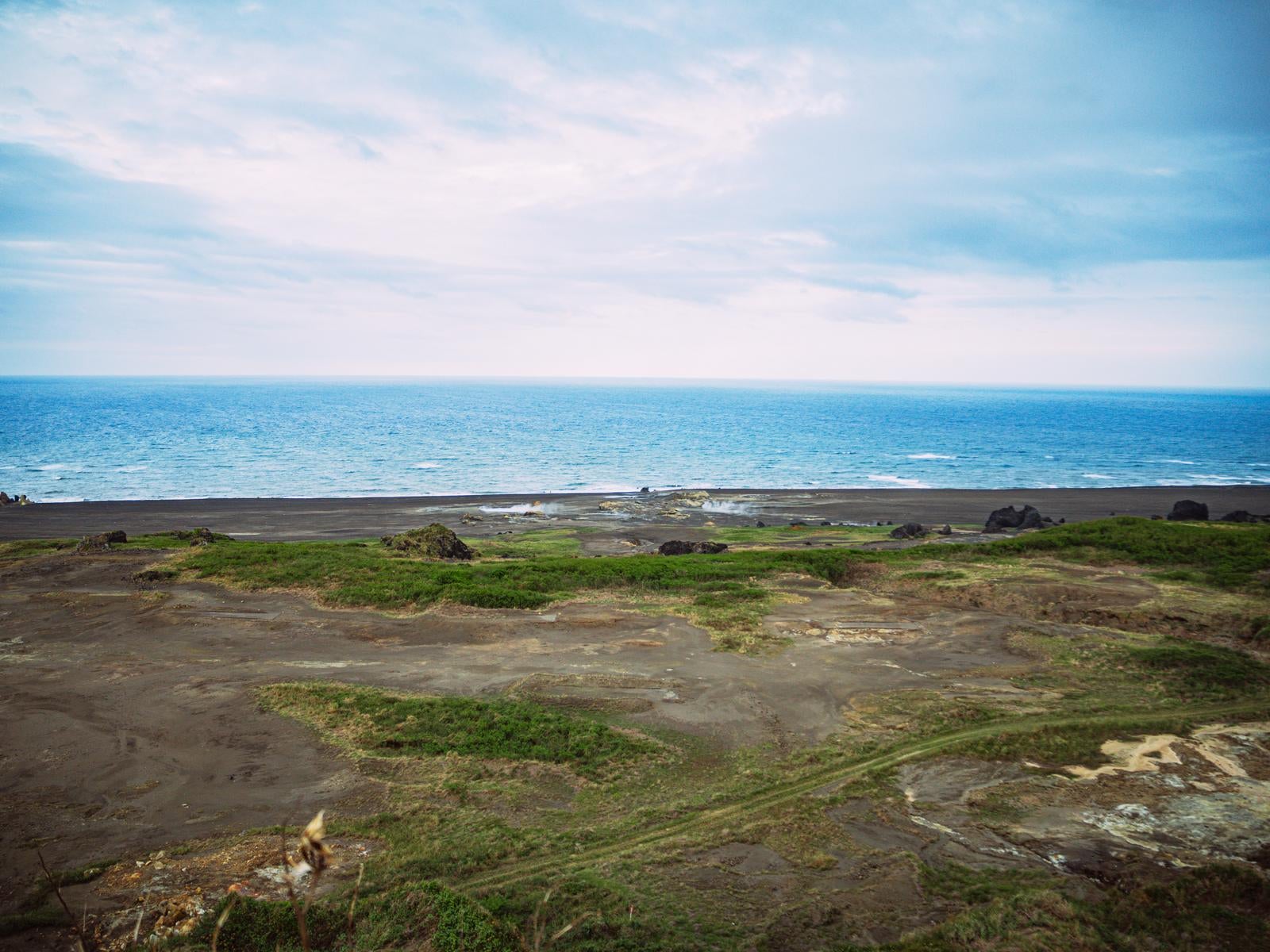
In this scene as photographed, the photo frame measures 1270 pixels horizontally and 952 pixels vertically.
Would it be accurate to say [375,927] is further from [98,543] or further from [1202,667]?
[98,543]

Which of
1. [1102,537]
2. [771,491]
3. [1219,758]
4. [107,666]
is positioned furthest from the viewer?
[771,491]

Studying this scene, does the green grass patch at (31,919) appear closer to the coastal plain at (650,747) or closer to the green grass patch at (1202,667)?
the coastal plain at (650,747)

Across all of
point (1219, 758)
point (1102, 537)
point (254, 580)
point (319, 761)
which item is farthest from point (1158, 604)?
point (254, 580)

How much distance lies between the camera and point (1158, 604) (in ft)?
74.8

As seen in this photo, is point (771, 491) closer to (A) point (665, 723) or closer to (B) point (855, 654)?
(B) point (855, 654)

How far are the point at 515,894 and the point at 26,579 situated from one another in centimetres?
2620

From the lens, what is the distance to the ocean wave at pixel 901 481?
2985 inches

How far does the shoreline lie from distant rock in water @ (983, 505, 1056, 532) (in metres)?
5.15

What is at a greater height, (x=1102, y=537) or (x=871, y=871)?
(x=1102, y=537)

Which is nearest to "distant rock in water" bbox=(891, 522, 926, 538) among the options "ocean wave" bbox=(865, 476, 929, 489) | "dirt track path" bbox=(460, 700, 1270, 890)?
"dirt track path" bbox=(460, 700, 1270, 890)

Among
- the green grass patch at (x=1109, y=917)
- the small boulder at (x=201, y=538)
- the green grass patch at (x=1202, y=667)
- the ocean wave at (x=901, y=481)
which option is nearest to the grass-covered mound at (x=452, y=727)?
the green grass patch at (x=1109, y=917)

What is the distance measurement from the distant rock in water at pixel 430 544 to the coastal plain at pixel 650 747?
4.44 metres

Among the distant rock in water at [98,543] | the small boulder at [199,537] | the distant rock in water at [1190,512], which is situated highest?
the distant rock in water at [1190,512]

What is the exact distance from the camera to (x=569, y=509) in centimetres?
6050
